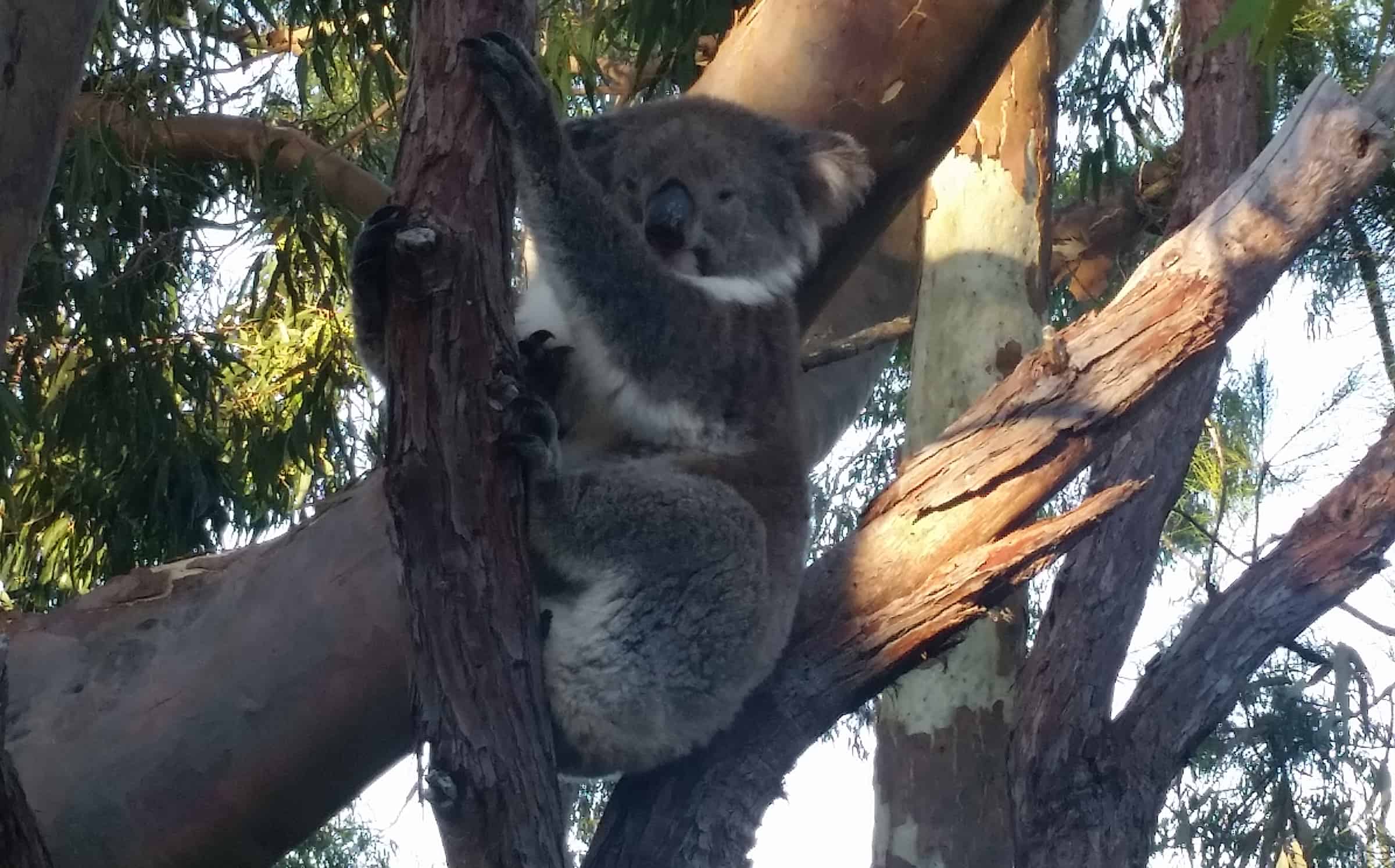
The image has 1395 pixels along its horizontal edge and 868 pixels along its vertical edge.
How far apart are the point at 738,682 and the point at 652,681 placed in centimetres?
13

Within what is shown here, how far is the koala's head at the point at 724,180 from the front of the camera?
2.25 meters

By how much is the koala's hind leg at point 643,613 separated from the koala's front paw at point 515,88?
A: 44 cm

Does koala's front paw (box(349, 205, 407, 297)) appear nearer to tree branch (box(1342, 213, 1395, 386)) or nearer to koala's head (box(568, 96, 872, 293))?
koala's head (box(568, 96, 872, 293))

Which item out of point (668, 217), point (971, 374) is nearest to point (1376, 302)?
point (971, 374)

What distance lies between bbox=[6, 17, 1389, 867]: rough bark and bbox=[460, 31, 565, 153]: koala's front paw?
631mm

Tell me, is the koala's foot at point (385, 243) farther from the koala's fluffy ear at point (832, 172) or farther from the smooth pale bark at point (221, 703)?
the koala's fluffy ear at point (832, 172)

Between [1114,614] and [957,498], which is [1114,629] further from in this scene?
[957,498]

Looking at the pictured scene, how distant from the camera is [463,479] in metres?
1.44

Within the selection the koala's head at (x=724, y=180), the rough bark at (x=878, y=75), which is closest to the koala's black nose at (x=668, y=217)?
the koala's head at (x=724, y=180)

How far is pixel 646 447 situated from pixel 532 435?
452 millimetres

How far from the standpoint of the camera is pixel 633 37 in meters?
3.22

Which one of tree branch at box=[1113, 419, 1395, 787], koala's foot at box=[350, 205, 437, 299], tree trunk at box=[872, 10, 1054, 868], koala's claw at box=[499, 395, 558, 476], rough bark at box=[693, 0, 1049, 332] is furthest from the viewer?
tree trunk at box=[872, 10, 1054, 868]

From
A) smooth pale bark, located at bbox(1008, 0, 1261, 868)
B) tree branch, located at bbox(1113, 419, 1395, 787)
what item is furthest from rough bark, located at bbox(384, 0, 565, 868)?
tree branch, located at bbox(1113, 419, 1395, 787)

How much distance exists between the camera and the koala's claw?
58.9 inches
